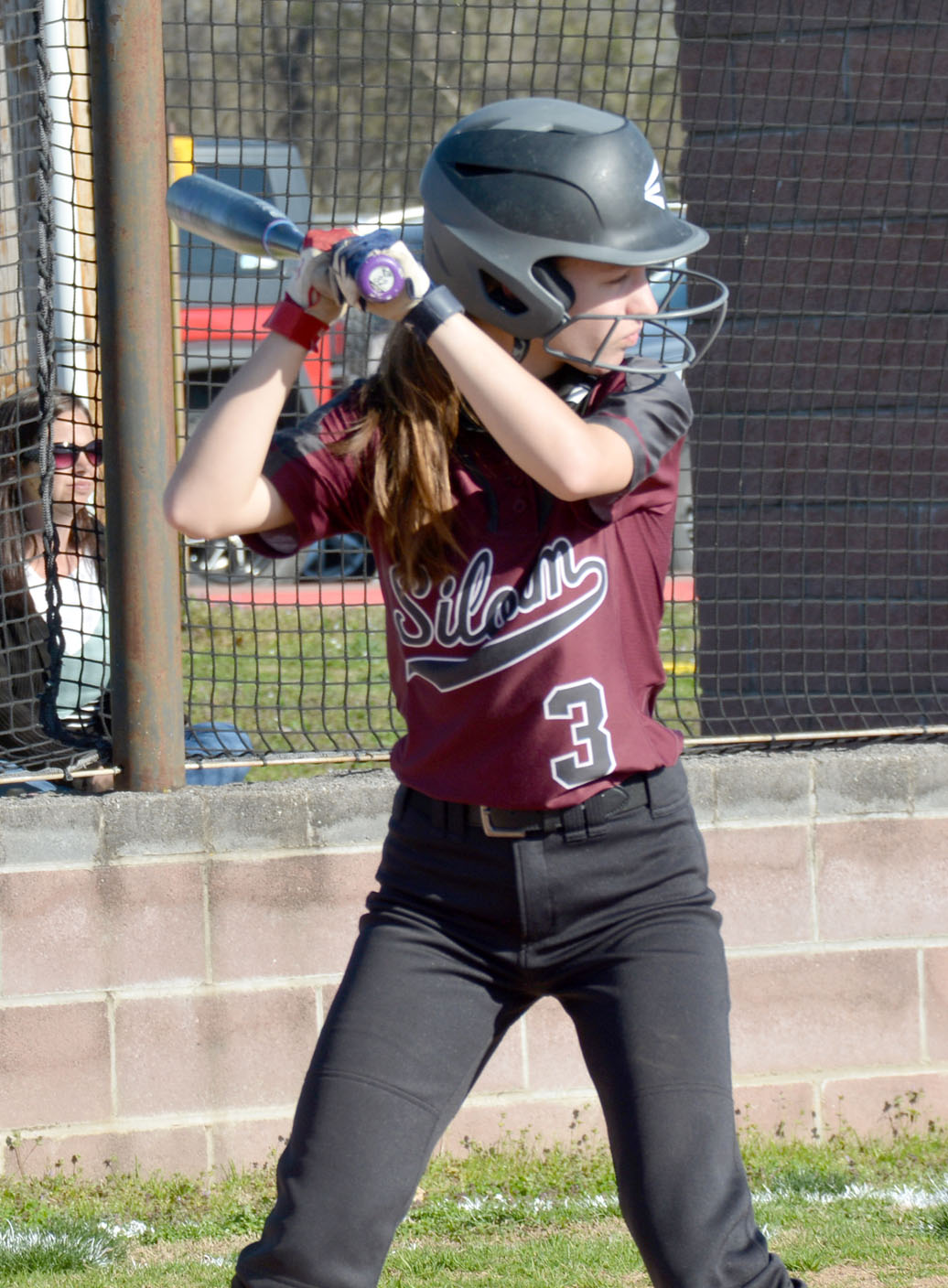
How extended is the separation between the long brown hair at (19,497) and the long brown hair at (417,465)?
1.70 metres

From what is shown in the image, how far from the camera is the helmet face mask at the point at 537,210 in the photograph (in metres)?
2.11

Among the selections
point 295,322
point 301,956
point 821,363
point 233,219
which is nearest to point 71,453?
point 301,956

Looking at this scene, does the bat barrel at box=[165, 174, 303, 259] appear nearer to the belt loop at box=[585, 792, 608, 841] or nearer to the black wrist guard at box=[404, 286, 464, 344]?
the black wrist guard at box=[404, 286, 464, 344]

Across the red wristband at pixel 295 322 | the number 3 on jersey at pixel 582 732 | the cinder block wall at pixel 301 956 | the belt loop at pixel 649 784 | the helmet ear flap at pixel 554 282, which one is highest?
the helmet ear flap at pixel 554 282

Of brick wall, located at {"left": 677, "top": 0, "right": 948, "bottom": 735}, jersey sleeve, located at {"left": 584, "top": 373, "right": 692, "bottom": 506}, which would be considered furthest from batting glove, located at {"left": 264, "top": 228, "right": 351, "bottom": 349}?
brick wall, located at {"left": 677, "top": 0, "right": 948, "bottom": 735}

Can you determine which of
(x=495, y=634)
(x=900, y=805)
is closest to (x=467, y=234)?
(x=495, y=634)

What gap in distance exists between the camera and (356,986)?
6.94 ft

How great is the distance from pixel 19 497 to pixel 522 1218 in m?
2.07

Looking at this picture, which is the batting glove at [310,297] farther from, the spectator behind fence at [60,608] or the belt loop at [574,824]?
the spectator behind fence at [60,608]

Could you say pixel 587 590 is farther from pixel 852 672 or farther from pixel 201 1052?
pixel 852 672

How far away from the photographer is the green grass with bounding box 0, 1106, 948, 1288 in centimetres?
315

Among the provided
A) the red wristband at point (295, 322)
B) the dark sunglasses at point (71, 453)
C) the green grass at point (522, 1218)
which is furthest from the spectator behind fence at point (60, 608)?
the red wristband at point (295, 322)

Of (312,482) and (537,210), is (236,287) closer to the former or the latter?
(312,482)

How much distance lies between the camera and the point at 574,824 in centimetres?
214
